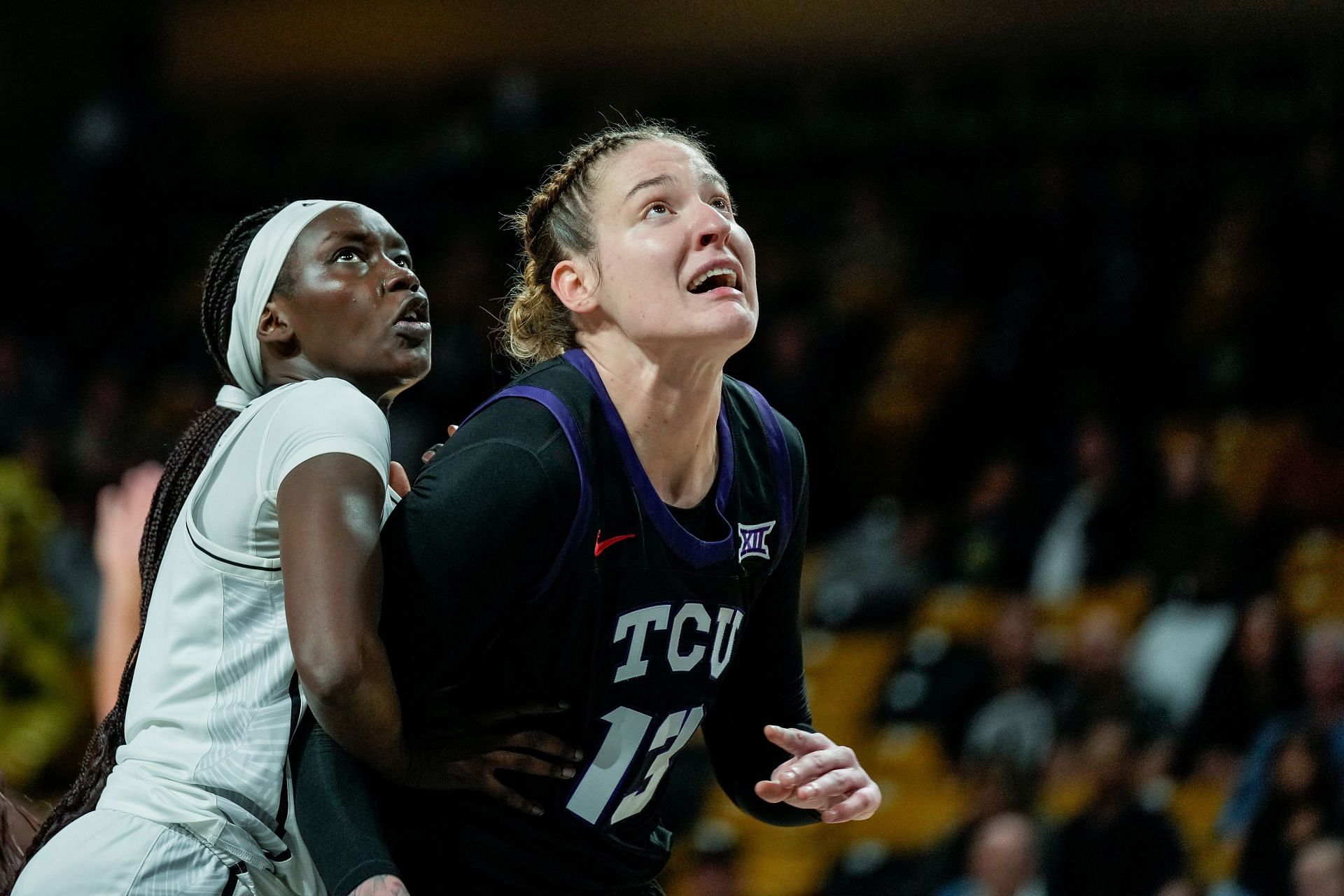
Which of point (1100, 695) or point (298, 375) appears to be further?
point (1100, 695)

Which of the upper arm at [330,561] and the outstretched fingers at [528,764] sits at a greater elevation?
the upper arm at [330,561]

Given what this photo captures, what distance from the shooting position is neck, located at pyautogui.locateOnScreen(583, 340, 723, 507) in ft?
8.50

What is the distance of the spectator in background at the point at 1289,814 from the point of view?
5582 millimetres

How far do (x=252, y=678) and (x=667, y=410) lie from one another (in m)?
0.77

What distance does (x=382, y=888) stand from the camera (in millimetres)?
2145

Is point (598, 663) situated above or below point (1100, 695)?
below

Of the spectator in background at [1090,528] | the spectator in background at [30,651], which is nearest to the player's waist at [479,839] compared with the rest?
the spectator in background at [1090,528]

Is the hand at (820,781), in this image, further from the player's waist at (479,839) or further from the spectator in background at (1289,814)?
the spectator in background at (1289,814)

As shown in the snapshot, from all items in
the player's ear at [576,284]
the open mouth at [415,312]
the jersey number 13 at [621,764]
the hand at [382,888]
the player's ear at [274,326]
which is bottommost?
the hand at [382,888]

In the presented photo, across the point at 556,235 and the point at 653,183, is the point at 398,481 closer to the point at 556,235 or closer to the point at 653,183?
the point at 556,235

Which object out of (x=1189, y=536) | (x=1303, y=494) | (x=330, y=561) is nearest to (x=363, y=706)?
(x=330, y=561)

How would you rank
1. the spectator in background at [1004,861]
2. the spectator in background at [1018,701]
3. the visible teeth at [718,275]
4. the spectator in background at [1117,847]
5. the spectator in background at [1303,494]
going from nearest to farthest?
the visible teeth at [718,275], the spectator in background at [1117,847], the spectator in background at [1004,861], the spectator in background at [1018,701], the spectator in background at [1303,494]

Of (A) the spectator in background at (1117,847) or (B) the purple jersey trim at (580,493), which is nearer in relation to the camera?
(B) the purple jersey trim at (580,493)

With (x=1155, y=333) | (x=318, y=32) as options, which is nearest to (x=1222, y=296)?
(x=1155, y=333)
